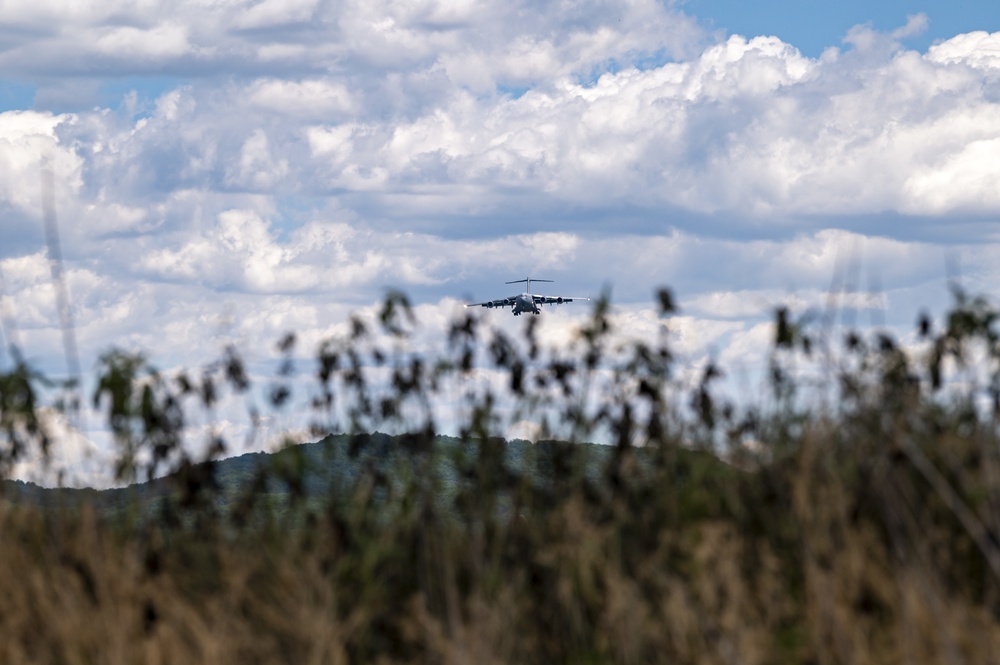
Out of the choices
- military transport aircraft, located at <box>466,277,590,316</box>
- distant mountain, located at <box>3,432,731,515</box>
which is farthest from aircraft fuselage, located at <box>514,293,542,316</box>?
distant mountain, located at <box>3,432,731,515</box>

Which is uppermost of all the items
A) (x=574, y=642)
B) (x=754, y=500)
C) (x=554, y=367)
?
(x=554, y=367)

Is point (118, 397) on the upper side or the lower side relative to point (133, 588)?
upper

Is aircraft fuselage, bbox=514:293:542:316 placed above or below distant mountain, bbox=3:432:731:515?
below

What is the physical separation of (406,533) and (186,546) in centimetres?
133

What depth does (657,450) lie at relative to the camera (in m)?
6.73

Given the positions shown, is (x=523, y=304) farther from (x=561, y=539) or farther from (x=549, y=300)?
(x=561, y=539)

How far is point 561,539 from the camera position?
241 inches

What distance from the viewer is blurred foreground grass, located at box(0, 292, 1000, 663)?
5.17 m

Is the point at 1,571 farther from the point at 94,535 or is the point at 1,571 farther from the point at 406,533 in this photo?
the point at 406,533

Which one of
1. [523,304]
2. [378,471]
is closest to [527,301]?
[523,304]

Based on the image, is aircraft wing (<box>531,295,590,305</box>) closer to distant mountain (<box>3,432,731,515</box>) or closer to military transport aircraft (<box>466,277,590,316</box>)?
military transport aircraft (<box>466,277,590,316</box>)

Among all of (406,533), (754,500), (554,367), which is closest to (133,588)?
(406,533)

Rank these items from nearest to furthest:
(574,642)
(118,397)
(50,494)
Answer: (574,642)
(118,397)
(50,494)

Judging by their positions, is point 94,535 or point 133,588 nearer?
point 133,588
